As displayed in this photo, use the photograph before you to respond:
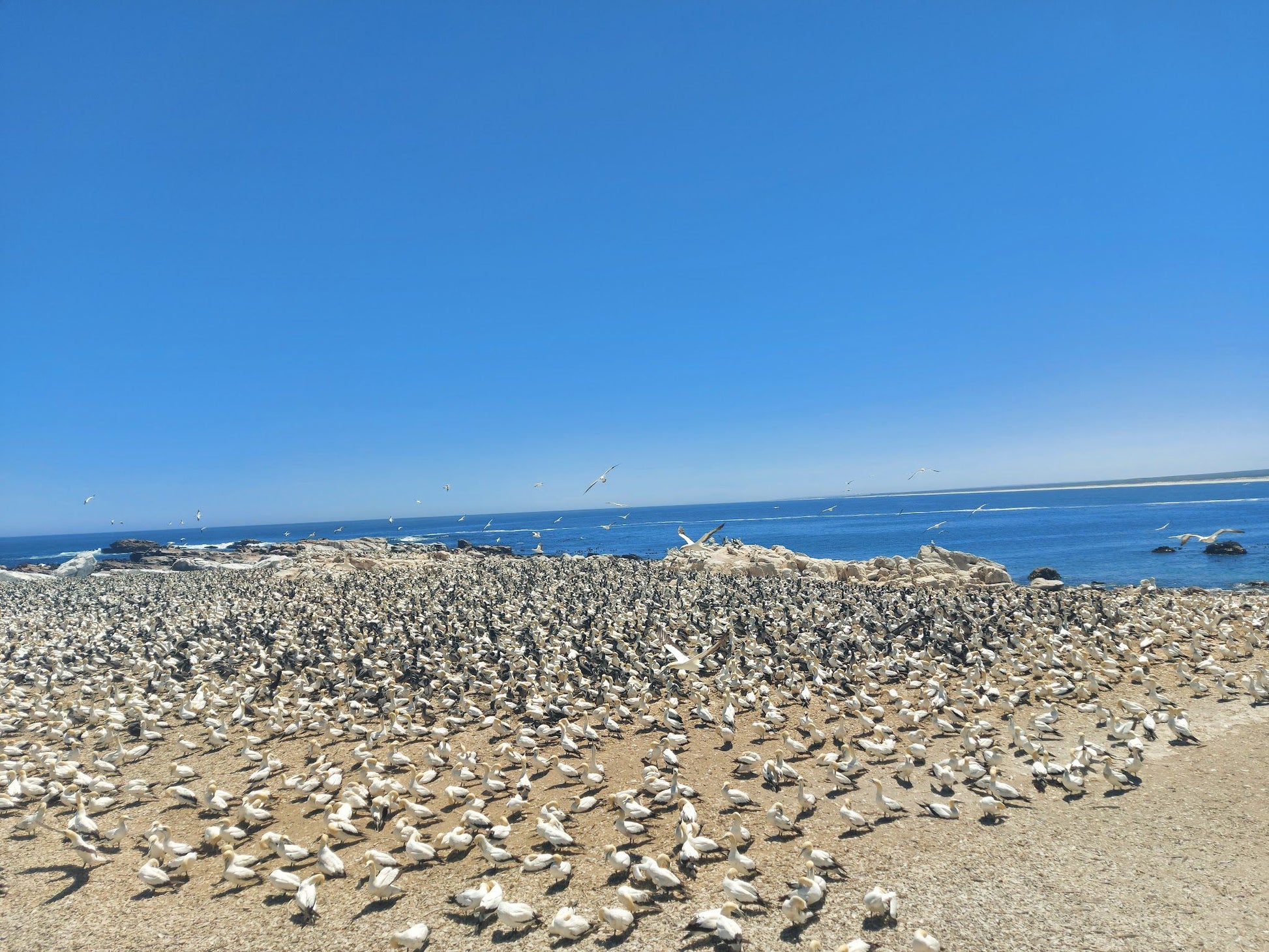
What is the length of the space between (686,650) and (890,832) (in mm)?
9250

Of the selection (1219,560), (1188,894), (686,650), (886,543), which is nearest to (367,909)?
(1188,894)

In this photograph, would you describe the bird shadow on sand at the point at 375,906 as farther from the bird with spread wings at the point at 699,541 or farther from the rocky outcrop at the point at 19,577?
the rocky outcrop at the point at 19,577

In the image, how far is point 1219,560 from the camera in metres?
42.9

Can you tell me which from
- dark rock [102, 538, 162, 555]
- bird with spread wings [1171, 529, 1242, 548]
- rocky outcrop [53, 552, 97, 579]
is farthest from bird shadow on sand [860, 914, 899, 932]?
dark rock [102, 538, 162, 555]

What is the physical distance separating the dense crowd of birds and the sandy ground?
12 cm

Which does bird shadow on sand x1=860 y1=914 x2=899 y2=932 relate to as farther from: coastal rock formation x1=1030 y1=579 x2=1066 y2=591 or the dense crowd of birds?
coastal rock formation x1=1030 y1=579 x2=1066 y2=591

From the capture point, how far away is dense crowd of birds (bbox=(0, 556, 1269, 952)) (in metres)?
7.29

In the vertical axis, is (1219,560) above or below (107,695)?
below

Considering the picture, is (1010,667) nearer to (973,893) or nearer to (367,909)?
(973,893)

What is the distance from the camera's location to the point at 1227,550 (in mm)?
45469

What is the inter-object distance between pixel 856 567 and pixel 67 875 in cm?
3258

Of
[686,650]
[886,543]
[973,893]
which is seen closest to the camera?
[973,893]

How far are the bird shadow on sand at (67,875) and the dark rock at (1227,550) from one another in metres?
62.1

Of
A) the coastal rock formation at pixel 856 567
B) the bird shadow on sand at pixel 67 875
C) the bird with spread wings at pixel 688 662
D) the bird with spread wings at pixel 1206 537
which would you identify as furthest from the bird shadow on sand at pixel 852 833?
the coastal rock formation at pixel 856 567
